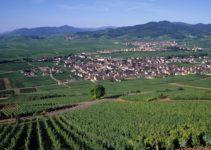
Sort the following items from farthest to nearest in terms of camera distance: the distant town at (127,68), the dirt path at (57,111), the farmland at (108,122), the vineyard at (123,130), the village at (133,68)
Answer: the distant town at (127,68) < the village at (133,68) < the dirt path at (57,111) < the farmland at (108,122) < the vineyard at (123,130)

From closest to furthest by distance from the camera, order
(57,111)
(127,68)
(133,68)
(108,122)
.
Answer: (108,122)
(57,111)
(127,68)
(133,68)

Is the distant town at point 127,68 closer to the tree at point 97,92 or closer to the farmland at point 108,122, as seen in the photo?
the farmland at point 108,122

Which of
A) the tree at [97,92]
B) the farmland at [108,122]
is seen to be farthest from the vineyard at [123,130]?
the tree at [97,92]

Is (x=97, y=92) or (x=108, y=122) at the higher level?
(x=108, y=122)

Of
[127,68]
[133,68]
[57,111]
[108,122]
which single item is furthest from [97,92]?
[133,68]

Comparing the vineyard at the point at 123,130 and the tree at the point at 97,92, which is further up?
the vineyard at the point at 123,130

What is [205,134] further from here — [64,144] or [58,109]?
[58,109]

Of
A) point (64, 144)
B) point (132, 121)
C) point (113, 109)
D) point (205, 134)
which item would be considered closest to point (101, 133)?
point (64, 144)

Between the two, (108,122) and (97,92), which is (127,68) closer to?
(97,92)

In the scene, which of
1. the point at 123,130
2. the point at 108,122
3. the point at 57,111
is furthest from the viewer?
the point at 57,111

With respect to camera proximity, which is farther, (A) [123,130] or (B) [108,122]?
(B) [108,122]
